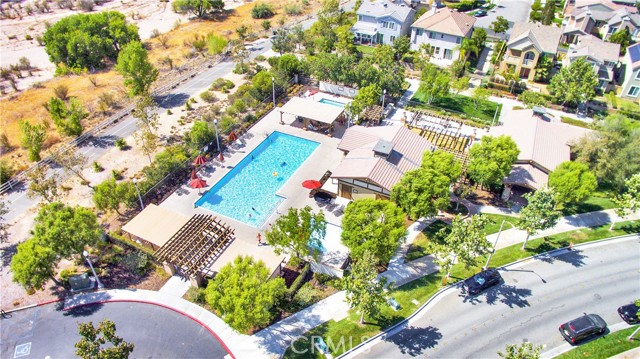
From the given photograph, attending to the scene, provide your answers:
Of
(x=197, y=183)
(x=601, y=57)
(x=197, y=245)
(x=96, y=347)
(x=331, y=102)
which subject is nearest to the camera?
(x=96, y=347)

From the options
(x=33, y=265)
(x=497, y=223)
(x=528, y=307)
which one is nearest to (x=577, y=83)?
(x=497, y=223)

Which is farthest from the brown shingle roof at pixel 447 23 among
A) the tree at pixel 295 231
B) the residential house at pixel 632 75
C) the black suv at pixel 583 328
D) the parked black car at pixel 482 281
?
the black suv at pixel 583 328

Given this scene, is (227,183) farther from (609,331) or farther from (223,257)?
(609,331)

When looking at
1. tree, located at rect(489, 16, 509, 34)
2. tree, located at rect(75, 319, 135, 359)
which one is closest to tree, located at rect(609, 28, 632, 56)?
tree, located at rect(489, 16, 509, 34)

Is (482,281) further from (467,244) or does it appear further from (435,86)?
(435,86)

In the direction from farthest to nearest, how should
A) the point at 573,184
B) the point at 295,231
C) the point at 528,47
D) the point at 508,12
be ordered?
the point at 508,12 → the point at 528,47 → the point at 573,184 → the point at 295,231

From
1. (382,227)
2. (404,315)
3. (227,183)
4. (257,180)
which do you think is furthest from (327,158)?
(404,315)

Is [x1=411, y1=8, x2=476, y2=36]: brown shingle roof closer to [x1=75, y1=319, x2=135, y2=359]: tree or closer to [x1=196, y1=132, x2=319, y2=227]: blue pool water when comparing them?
[x1=196, y1=132, x2=319, y2=227]: blue pool water
